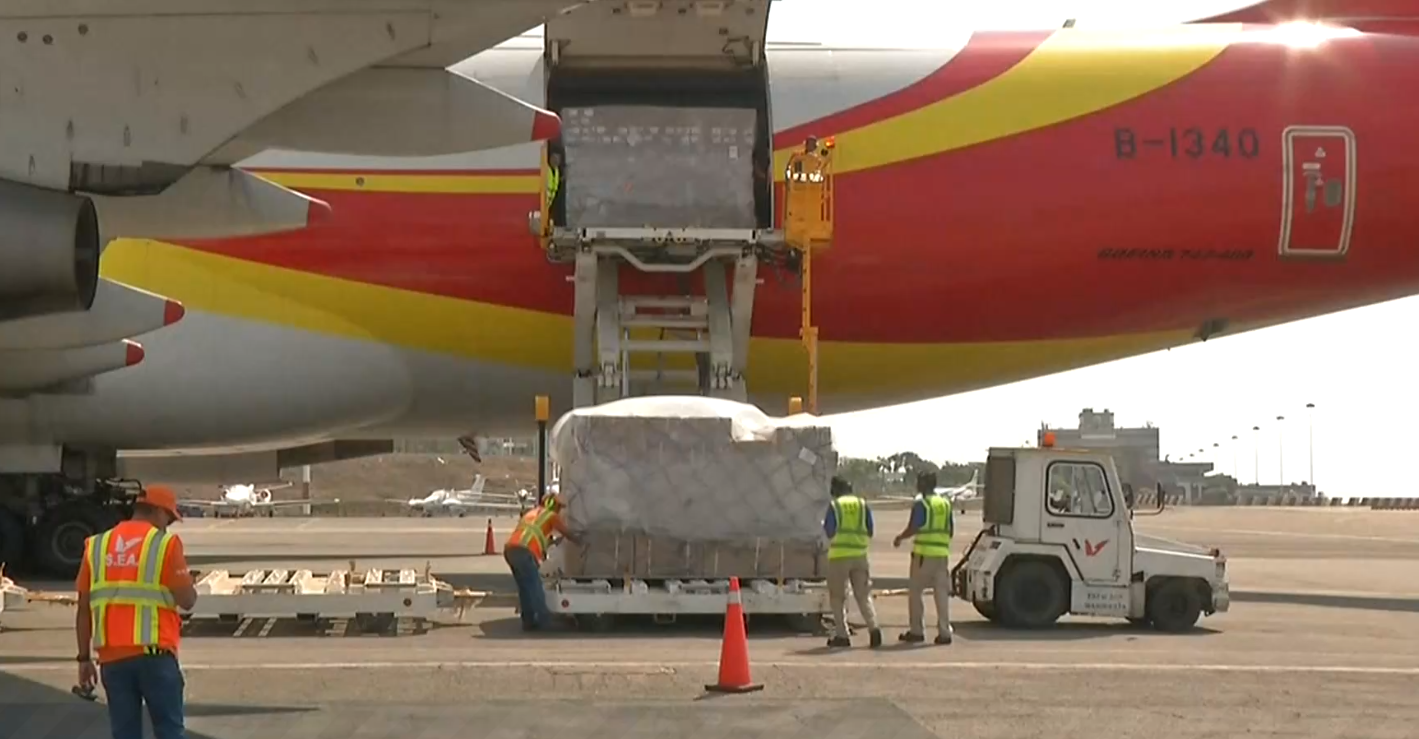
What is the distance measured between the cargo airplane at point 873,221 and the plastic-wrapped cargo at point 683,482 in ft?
12.5

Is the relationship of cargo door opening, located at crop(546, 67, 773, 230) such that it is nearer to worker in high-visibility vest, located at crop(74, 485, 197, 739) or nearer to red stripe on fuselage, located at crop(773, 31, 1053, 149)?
red stripe on fuselage, located at crop(773, 31, 1053, 149)

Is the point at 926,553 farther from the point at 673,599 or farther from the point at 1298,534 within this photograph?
the point at 1298,534

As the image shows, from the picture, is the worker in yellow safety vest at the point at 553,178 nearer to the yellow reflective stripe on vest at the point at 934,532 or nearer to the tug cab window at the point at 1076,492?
the yellow reflective stripe on vest at the point at 934,532

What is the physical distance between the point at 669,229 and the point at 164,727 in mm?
11569

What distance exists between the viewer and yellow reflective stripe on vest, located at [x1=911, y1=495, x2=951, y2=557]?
15.8 m

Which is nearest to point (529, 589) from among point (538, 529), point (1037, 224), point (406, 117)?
point (538, 529)

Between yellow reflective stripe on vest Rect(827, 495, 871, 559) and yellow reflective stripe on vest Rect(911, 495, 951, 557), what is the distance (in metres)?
0.66

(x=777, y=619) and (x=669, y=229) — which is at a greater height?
(x=669, y=229)

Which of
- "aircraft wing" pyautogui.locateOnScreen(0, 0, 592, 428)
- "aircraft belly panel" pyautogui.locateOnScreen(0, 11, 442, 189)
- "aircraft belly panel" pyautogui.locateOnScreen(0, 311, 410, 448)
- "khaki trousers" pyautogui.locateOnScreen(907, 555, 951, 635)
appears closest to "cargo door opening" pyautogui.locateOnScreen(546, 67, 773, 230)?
"aircraft belly panel" pyautogui.locateOnScreen(0, 311, 410, 448)

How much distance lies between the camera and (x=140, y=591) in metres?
8.07

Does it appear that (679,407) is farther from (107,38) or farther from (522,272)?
(107,38)

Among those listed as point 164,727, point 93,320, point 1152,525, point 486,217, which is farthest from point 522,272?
point 1152,525

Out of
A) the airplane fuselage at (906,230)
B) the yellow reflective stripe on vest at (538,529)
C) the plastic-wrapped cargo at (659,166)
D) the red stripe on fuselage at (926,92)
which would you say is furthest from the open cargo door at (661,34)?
the yellow reflective stripe on vest at (538,529)

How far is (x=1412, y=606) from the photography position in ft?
65.2
